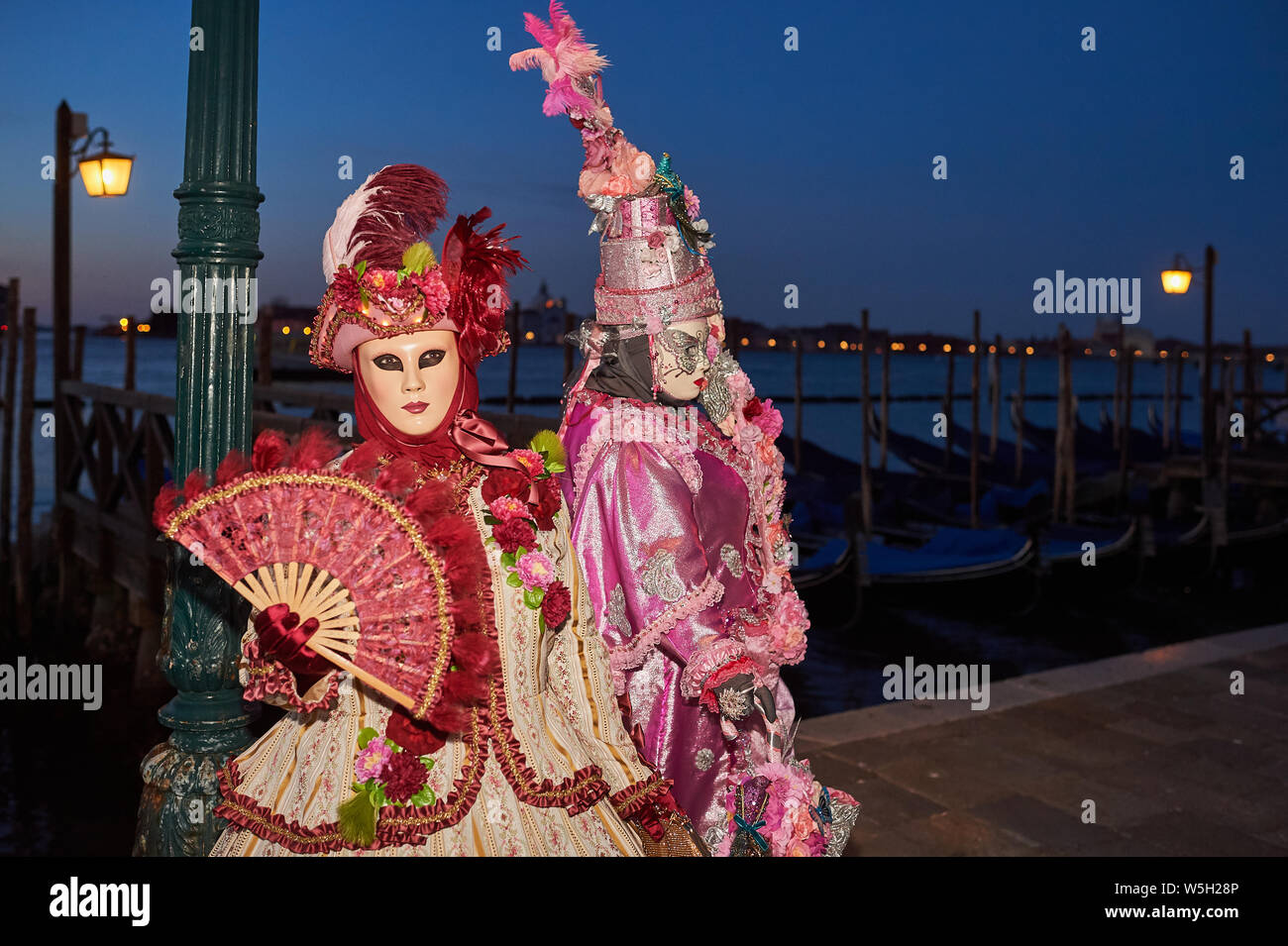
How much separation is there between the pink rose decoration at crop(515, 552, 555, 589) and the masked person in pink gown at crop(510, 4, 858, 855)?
0.27 m

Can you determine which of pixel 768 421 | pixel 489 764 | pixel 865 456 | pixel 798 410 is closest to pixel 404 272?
pixel 489 764

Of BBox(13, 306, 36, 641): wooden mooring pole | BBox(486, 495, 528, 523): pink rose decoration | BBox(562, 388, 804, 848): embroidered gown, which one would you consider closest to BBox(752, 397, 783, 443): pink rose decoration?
BBox(562, 388, 804, 848): embroidered gown

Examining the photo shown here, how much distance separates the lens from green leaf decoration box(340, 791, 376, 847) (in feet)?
5.92

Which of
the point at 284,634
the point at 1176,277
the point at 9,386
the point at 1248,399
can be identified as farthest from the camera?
the point at 1248,399

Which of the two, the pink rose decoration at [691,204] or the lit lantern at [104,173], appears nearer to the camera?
the pink rose decoration at [691,204]

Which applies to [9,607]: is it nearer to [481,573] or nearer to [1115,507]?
[481,573]

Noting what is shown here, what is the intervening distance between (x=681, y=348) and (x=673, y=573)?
0.49m

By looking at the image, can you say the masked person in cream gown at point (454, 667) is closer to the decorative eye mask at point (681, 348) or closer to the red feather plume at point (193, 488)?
the red feather plume at point (193, 488)

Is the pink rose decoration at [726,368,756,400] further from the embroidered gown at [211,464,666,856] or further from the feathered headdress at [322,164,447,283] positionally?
the feathered headdress at [322,164,447,283]

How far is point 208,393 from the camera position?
2.49 metres

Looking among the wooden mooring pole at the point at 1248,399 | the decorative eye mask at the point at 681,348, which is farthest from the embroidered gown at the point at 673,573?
the wooden mooring pole at the point at 1248,399

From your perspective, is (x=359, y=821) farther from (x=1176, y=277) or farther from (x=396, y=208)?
(x=1176, y=277)

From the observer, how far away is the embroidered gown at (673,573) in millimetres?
2285
